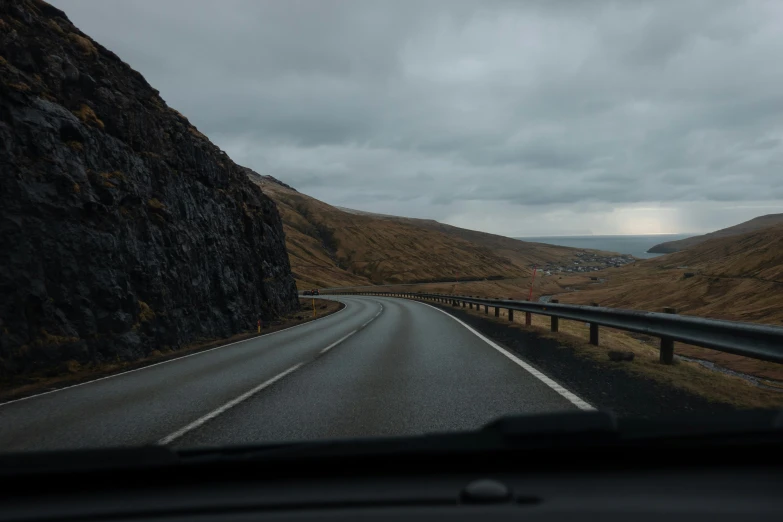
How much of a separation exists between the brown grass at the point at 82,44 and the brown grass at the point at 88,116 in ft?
12.3

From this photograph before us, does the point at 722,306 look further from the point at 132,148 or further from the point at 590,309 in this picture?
the point at 132,148

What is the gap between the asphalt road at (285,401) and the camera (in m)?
5.29

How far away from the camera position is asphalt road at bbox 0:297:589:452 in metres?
5.29

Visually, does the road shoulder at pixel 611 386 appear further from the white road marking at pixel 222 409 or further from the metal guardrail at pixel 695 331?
the white road marking at pixel 222 409

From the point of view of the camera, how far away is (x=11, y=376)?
11.0m

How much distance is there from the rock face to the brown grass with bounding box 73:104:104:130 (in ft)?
0.20

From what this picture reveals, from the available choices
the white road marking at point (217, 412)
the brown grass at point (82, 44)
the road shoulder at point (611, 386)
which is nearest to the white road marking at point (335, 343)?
the white road marking at point (217, 412)

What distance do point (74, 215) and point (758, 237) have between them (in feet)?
526

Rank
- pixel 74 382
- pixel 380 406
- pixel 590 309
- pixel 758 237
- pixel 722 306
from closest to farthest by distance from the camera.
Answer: pixel 380 406 < pixel 74 382 < pixel 590 309 < pixel 722 306 < pixel 758 237

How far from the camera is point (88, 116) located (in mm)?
17672

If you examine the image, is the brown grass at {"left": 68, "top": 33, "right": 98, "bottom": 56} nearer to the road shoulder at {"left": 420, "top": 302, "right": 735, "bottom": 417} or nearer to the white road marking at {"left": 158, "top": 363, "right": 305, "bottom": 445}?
the white road marking at {"left": 158, "top": 363, "right": 305, "bottom": 445}

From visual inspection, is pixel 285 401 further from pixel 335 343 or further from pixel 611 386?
pixel 335 343

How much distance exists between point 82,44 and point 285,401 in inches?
824

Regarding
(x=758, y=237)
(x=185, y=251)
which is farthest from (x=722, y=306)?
(x=758, y=237)
